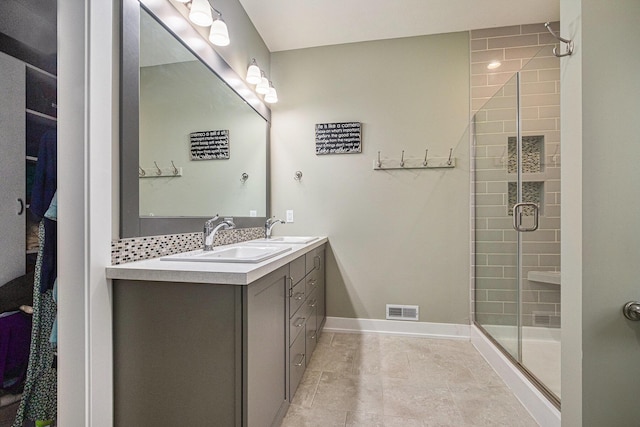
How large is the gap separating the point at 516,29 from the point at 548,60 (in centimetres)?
81

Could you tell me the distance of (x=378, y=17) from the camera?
2287 millimetres

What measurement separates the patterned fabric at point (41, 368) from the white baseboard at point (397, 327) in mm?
1906

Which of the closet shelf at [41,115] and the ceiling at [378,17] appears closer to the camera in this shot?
the closet shelf at [41,115]

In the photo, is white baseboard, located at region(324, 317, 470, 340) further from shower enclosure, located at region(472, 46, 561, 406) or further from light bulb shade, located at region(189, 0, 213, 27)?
light bulb shade, located at region(189, 0, 213, 27)

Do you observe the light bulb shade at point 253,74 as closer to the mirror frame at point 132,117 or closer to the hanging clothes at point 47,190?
the mirror frame at point 132,117

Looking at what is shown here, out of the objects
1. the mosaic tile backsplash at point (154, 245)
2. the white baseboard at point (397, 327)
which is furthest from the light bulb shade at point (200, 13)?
the white baseboard at point (397, 327)

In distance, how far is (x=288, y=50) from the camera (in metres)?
2.72

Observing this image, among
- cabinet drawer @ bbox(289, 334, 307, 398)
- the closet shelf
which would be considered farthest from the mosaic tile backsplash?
the closet shelf

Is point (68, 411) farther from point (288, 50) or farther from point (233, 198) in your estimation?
point (288, 50)

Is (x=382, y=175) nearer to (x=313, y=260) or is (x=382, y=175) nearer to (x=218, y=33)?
(x=313, y=260)

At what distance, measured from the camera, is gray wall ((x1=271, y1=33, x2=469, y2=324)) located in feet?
8.18

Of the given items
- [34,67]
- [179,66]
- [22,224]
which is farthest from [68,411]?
[34,67]

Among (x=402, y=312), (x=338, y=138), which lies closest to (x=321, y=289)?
(x=402, y=312)

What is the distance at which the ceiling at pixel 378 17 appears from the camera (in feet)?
7.04
